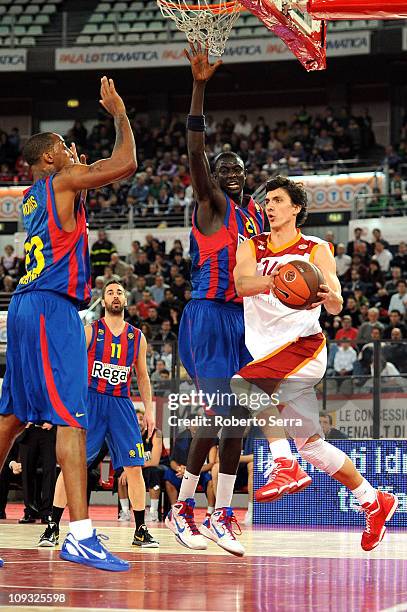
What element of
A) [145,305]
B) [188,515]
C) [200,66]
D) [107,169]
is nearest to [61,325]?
[107,169]

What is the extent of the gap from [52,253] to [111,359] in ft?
10.3

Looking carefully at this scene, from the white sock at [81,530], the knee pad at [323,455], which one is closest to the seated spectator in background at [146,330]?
the knee pad at [323,455]

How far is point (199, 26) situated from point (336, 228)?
1717 cm

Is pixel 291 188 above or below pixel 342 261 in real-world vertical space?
below

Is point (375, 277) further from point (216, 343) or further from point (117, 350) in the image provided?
point (216, 343)

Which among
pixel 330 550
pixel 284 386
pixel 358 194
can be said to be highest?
pixel 358 194

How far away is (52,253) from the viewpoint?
5672mm

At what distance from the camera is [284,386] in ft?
21.1

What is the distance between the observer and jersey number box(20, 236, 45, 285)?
5.69m

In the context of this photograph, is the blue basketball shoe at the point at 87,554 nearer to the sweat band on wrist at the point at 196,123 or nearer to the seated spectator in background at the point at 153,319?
the sweat band on wrist at the point at 196,123

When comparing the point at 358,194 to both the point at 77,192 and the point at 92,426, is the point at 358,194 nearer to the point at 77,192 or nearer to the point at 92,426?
the point at 92,426

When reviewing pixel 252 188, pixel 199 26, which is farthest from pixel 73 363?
pixel 252 188

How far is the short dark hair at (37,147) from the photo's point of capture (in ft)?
19.3

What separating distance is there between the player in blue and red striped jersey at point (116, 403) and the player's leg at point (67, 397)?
243 centimetres
